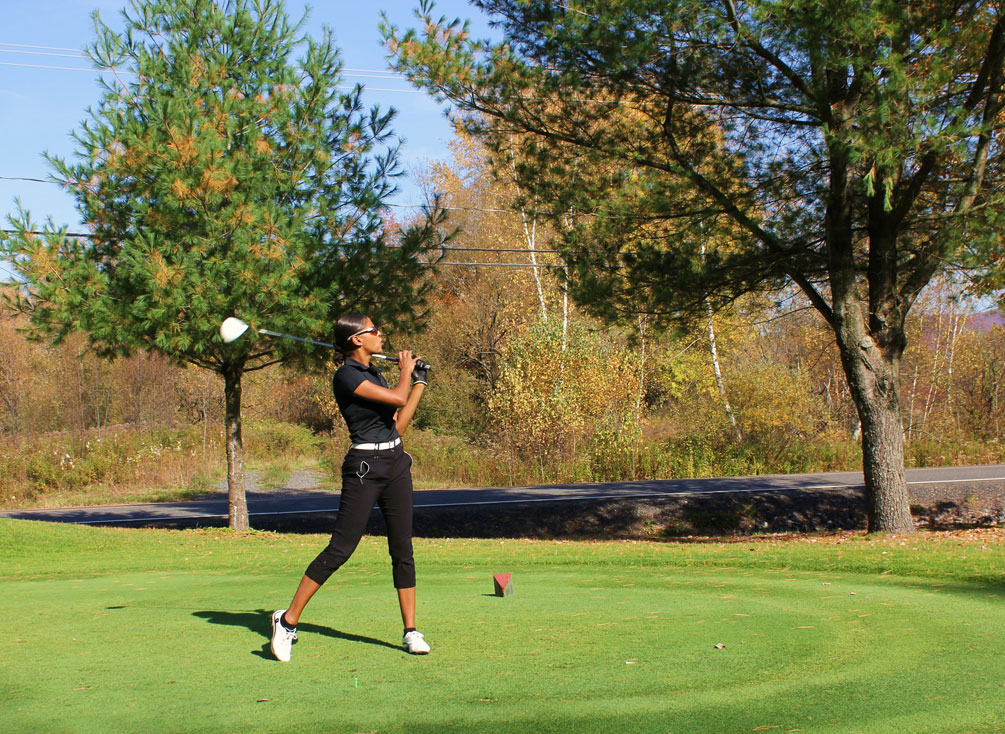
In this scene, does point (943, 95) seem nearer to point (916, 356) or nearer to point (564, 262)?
point (564, 262)

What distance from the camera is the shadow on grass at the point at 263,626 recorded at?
5086 millimetres

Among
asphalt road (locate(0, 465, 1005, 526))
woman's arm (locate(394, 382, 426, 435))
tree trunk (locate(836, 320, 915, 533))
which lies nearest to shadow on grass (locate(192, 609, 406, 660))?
woman's arm (locate(394, 382, 426, 435))

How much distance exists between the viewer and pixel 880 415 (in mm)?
12836

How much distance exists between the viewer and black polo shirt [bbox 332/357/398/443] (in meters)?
4.99

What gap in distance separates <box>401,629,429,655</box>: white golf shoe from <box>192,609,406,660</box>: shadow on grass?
5cm

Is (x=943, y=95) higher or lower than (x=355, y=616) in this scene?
higher

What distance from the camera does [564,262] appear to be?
13.4 metres

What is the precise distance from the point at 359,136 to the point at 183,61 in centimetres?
262

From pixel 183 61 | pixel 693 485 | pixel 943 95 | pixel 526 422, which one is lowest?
pixel 693 485

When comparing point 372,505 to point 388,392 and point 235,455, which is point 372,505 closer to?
point 388,392

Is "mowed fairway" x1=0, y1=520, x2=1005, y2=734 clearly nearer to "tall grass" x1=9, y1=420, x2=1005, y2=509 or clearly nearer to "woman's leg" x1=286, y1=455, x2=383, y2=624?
"woman's leg" x1=286, y1=455, x2=383, y2=624

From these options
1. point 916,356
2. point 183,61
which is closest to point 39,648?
point 183,61

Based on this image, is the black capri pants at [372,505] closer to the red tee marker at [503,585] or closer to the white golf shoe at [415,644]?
the white golf shoe at [415,644]

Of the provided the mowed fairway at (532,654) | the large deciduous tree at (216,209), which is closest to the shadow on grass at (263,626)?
the mowed fairway at (532,654)
